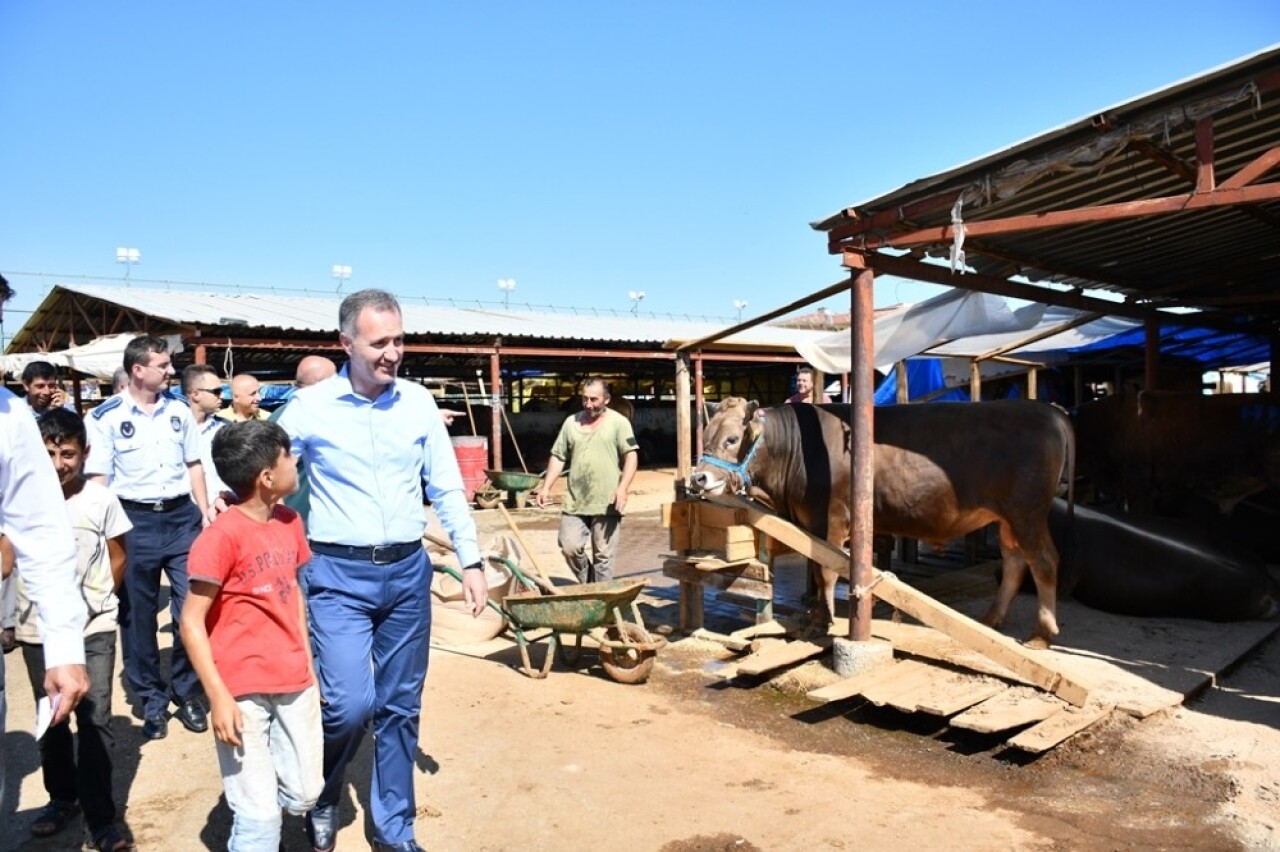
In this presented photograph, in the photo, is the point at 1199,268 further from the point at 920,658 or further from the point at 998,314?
the point at 920,658

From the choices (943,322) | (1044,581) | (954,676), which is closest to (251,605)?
(954,676)

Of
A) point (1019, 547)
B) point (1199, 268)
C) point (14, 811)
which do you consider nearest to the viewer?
point (14, 811)

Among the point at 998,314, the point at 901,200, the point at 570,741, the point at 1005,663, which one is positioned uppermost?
the point at 901,200

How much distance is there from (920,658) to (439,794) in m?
3.14

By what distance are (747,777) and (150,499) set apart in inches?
139

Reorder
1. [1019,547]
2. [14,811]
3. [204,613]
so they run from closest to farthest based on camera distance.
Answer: [204,613]
[14,811]
[1019,547]

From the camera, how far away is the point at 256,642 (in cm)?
288

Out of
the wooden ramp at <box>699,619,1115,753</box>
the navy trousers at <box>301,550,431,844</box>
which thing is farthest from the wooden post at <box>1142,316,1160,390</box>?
the navy trousers at <box>301,550,431,844</box>

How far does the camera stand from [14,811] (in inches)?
152

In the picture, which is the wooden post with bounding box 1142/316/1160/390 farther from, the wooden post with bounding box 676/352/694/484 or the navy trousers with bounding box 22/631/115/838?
the navy trousers with bounding box 22/631/115/838

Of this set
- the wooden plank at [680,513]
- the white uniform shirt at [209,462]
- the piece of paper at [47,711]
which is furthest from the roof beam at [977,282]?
the piece of paper at [47,711]

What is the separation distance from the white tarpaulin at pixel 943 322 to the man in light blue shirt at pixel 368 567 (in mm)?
4882

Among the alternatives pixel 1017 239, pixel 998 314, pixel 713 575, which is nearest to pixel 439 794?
pixel 713 575

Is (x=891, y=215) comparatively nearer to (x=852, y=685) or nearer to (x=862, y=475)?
(x=862, y=475)
